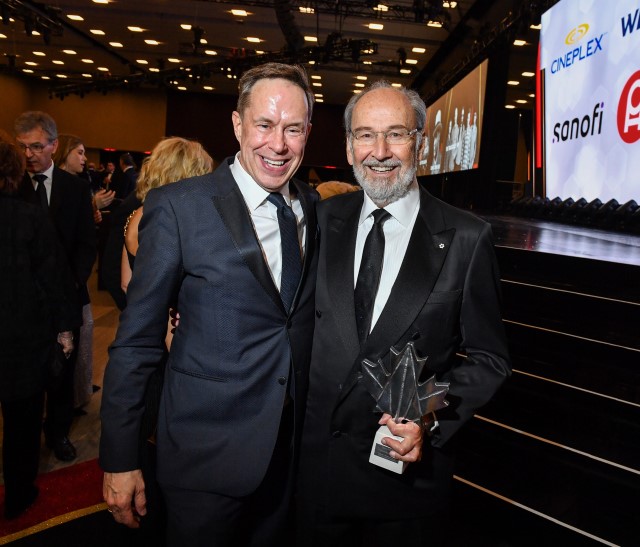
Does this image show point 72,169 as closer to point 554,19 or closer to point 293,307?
point 293,307

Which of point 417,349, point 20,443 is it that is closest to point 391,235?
point 417,349

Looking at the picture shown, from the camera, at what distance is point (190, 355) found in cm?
152

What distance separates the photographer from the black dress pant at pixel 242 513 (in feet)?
5.04

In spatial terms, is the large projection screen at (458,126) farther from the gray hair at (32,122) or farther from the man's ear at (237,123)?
the man's ear at (237,123)

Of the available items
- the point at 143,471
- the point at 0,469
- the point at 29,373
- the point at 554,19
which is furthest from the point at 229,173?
the point at 554,19

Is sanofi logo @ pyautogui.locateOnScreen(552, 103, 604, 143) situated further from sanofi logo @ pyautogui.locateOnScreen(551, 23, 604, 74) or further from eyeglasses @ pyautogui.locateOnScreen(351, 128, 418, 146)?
eyeglasses @ pyautogui.locateOnScreen(351, 128, 418, 146)

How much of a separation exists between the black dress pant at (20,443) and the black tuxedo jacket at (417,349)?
167 cm

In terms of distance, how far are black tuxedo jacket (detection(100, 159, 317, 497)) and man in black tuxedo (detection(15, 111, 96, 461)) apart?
6.47 feet

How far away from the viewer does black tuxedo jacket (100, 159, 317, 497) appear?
4.77 feet

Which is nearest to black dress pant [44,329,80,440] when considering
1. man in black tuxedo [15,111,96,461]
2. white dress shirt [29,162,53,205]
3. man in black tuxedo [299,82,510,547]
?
man in black tuxedo [15,111,96,461]

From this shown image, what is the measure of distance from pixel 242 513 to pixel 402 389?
62 centimetres

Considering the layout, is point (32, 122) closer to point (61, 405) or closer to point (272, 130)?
point (61, 405)

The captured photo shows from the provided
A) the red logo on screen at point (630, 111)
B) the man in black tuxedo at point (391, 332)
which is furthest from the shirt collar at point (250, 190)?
the red logo on screen at point (630, 111)

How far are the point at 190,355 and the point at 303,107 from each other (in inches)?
29.3
